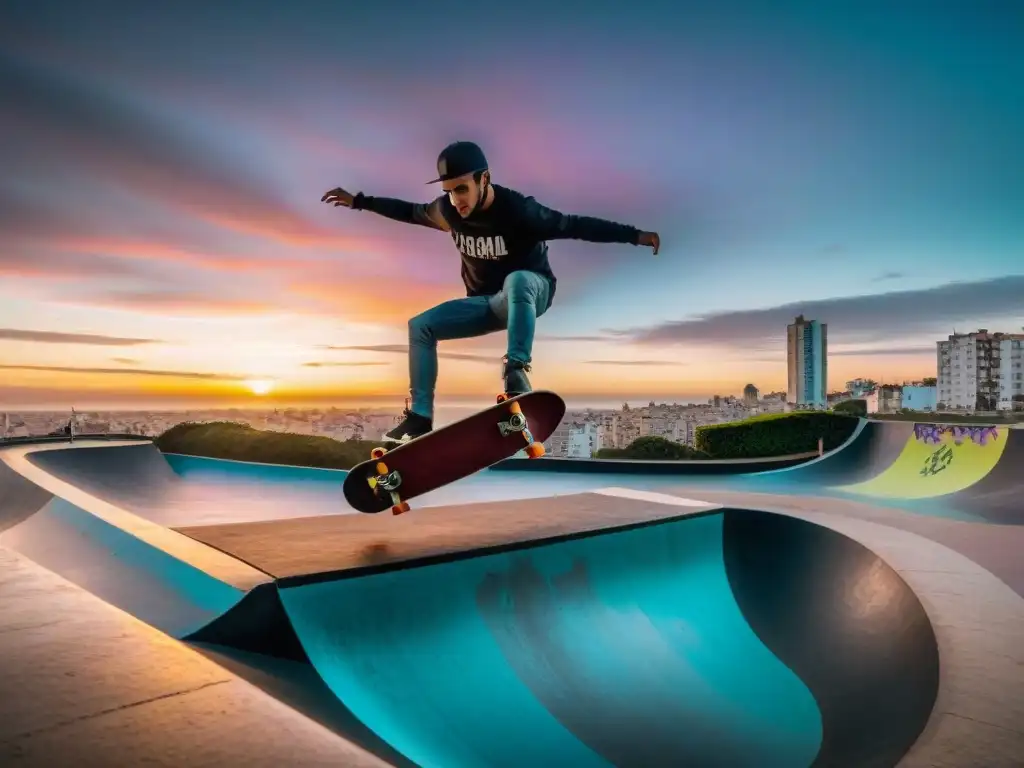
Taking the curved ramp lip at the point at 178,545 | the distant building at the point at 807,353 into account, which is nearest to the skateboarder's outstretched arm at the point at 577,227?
the curved ramp lip at the point at 178,545

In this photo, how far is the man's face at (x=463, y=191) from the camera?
514 centimetres

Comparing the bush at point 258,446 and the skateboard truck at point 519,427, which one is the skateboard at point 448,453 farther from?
the bush at point 258,446

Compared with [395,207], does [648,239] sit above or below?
below

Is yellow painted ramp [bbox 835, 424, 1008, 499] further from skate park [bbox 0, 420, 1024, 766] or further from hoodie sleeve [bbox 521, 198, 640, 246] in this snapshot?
hoodie sleeve [bbox 521, 198, 640, 246]

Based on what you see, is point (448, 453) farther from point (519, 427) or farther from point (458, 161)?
point (458, 161)

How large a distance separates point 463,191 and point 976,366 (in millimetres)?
115564

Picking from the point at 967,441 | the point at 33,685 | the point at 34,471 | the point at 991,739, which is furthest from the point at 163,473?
the point at 967,441

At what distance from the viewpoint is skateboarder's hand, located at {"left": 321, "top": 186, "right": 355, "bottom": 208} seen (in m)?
5.70

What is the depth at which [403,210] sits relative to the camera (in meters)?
5.88

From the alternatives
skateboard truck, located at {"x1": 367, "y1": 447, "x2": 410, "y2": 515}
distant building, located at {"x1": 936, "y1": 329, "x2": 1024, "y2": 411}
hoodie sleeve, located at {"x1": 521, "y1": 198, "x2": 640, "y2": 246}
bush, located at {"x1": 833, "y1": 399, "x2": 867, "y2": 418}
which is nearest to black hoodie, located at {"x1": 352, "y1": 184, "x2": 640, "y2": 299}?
hoodie sleeve, located at {"x1": 521, "y1": 198, "x2": 640, "y2": 246}

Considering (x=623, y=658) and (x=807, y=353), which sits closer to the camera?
(x=623, y=658)

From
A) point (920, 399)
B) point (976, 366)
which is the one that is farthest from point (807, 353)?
point (976, 366)

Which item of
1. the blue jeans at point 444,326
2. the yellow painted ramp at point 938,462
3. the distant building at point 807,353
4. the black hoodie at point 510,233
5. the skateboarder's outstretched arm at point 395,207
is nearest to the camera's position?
the black hoodie at point 510,233

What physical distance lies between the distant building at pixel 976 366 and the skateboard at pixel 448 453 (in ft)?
363
